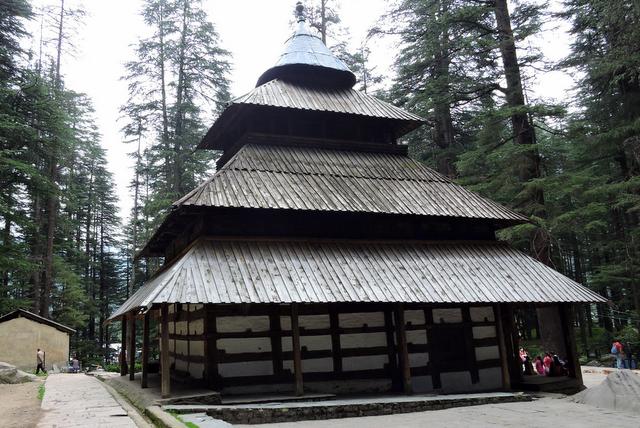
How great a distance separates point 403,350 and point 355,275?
2227mm

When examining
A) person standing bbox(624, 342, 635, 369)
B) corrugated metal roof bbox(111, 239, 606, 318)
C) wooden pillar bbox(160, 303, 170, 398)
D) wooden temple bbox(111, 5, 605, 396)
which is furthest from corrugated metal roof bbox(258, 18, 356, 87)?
person standing bbox(624, 342, 635, 369)

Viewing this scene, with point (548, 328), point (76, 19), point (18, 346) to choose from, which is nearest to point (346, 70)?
point (548, 328)

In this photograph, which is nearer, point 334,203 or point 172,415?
point 172,415

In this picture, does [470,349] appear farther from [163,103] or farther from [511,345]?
[163,103]

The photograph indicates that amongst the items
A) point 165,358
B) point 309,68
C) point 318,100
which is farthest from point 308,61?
point 165,358

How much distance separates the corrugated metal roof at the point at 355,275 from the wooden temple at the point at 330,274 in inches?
1.7

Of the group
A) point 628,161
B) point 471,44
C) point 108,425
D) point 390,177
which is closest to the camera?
point 108,425

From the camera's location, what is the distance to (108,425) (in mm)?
8305

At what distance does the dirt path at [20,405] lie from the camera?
30.2ft

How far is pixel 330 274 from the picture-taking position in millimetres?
12016

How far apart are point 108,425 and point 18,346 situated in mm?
23105

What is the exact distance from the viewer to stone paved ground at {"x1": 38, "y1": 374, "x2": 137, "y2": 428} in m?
8.60

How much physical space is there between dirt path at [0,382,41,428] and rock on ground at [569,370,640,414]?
37.5ft

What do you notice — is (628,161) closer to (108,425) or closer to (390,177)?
(390,177)
